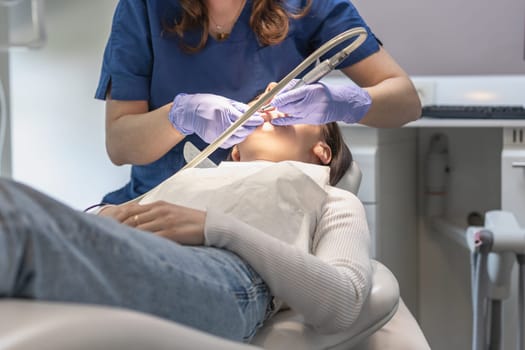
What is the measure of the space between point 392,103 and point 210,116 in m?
0.42

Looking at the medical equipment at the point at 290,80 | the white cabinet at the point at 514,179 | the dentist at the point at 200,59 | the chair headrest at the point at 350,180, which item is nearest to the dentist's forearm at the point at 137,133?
the dentist at the point at 200,59

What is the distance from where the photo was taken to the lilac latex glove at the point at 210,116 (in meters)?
1.48

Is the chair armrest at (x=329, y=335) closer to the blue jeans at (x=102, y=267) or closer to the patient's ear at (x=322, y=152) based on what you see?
the blue jeans at (x=102, y=267)

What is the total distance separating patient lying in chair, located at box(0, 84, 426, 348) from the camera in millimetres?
627

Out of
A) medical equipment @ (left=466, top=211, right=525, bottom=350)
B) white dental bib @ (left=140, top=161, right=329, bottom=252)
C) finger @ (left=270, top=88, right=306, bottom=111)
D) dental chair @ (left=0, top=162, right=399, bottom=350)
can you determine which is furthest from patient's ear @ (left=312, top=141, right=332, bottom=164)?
dental chair @ (left=0, top=162, right=399, bottom=350)

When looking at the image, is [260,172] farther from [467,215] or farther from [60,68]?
[60,68]

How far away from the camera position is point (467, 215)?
2486 mm

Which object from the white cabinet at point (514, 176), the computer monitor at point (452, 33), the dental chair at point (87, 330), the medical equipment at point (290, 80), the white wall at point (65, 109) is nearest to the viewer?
the dental chair at point (87, 330)

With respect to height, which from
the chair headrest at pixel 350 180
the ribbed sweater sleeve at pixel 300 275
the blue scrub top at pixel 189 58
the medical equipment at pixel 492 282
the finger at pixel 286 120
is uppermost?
the blue scrub top at pixel 189 58

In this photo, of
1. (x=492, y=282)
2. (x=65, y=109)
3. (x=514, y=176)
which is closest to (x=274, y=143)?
(x=492, y=282)

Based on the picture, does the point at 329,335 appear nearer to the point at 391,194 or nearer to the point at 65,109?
the point at 391,194

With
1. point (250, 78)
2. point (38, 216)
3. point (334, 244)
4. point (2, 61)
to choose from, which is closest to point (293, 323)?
point (334, 244)

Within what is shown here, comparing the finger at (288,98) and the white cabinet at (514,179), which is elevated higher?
the finger at (288,98)

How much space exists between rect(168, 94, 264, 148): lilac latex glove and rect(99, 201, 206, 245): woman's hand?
48 centimetres
